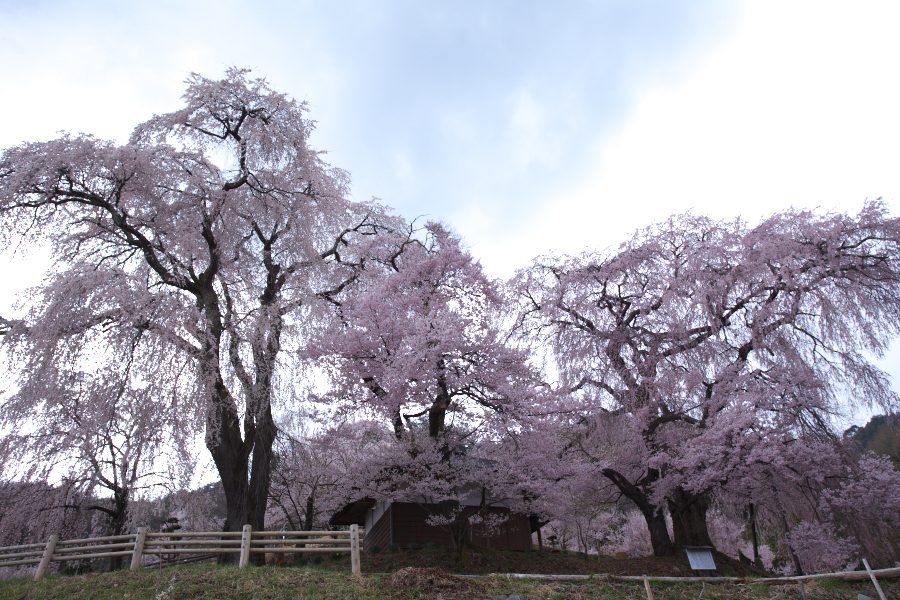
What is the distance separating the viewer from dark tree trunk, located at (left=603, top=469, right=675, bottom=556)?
14.2m

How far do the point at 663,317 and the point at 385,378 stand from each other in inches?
337

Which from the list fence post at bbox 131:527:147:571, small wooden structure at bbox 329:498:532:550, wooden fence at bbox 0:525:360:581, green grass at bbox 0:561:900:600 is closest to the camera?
green grass at bbox 0:561:900:600

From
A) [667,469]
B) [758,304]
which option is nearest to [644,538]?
[667,469]

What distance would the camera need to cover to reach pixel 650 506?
47.5ft

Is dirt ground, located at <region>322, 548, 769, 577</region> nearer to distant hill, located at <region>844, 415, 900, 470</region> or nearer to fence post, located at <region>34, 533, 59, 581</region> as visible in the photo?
distant hill, located at <region>844, 415, 900, 470</region>

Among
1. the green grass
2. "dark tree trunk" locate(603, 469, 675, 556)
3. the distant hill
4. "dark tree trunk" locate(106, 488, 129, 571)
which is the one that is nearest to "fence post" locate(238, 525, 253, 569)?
the green grass

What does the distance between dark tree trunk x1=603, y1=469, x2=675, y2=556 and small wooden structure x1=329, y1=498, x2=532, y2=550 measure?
324 cm

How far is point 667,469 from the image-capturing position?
13.3m

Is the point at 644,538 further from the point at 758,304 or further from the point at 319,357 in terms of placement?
the point at 319,357

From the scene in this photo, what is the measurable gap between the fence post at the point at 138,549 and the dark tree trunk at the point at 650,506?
11.2 m

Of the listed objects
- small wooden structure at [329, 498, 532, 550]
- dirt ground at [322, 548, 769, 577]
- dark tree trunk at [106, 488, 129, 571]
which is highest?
dark tree trunk at [106, 488, 129, 571]

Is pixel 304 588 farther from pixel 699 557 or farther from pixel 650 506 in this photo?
pixel 650 506

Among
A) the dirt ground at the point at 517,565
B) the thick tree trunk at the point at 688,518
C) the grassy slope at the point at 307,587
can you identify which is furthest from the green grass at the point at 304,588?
the thick tree trunk at the point at 688,518

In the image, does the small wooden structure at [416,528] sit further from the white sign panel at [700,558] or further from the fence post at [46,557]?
the fence post at [46,557]
